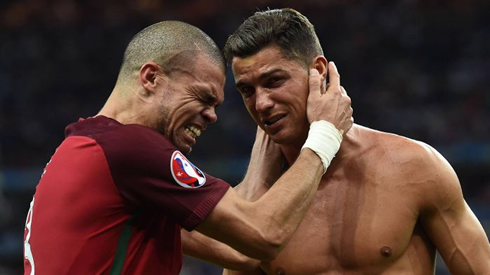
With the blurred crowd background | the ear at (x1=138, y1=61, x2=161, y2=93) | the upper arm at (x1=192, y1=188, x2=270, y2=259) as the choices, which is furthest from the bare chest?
the blurred crowd background

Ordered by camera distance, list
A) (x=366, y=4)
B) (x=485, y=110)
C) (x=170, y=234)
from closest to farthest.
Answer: (x=170, y=234) < (x=485, y=110) < (x=366, y=4)

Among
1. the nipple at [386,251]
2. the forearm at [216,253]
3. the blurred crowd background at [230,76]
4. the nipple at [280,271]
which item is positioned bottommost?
the blurred crowd background at [230,76]

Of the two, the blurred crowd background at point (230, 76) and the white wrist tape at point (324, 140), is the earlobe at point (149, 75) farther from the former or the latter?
the blurred crowd background at point (230, 76)

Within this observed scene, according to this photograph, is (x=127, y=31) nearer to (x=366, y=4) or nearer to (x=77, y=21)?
(x=77, y=21)

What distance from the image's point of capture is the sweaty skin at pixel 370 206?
3.07 meters

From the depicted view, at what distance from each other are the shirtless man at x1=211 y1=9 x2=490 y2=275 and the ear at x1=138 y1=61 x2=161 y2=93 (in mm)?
480

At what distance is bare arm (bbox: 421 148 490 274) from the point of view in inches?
120

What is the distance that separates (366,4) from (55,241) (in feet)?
32.1

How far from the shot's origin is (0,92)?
12.0 metres

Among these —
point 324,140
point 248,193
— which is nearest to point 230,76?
point 248,193

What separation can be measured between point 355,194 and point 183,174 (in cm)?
94

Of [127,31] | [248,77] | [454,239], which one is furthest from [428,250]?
[127,31]

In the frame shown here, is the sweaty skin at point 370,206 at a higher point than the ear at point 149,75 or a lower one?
lower

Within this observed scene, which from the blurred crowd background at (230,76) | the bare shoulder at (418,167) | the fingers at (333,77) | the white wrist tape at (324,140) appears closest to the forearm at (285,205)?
the white wrist tape at (324,140)
